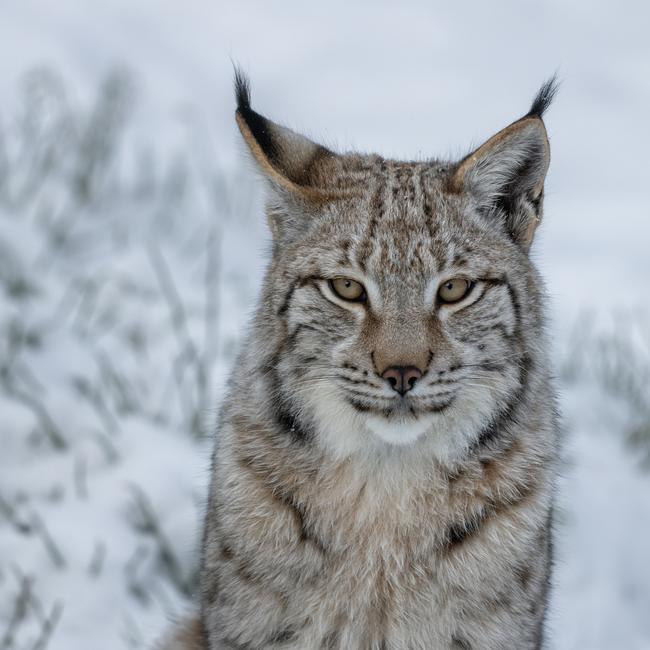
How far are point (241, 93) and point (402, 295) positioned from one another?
0.75 meters

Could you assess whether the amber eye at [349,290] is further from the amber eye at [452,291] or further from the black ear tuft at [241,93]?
the black ear tuft at [241,93]

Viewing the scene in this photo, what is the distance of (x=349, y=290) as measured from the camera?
10.7 feet

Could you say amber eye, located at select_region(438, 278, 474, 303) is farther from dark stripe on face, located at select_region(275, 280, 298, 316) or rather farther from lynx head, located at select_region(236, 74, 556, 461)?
dark stripe on face, located at select_region(275, 280, 298, 316)

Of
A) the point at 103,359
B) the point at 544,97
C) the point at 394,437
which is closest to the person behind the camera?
the point at 394,437

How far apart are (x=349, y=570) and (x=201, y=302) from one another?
3.48m

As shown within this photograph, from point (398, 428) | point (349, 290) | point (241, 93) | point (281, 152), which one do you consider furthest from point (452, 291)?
point (241, 93)

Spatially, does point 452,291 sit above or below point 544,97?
below

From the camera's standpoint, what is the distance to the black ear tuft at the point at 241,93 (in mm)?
3408

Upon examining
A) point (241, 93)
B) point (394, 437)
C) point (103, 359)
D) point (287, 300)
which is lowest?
point (103, 359)

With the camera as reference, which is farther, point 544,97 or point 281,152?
point 281,152

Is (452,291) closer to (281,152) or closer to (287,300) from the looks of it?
(287,300)

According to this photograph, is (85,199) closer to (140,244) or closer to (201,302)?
(140,244)

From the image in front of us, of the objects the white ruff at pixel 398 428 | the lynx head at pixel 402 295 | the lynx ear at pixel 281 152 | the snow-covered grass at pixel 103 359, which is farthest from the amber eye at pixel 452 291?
the snow-covered grass at pixel 103 359

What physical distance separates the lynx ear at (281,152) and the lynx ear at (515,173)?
1.40 ft
